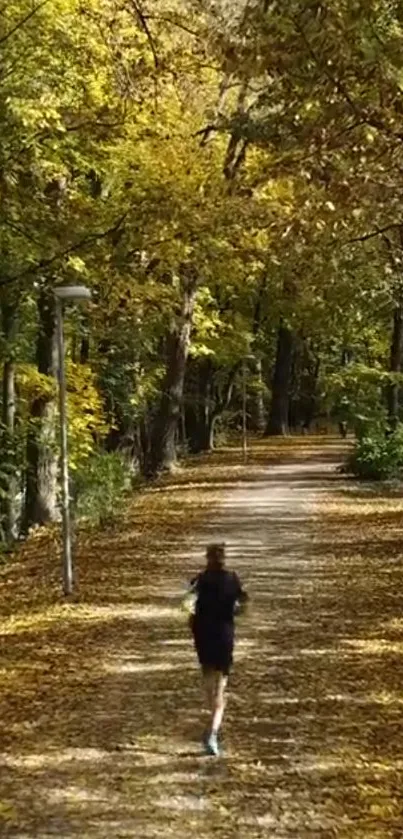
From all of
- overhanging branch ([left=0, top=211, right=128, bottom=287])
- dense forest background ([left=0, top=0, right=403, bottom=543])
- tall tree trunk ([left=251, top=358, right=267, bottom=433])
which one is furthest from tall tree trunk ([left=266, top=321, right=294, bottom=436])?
overhanging branch ([left=0, top=211, right=128, bottom=287])

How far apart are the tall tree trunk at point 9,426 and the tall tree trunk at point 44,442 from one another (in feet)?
1.19

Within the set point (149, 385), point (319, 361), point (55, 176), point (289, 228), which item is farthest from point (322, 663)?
point (319, 361)

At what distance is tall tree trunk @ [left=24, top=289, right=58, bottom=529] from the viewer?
22219mm

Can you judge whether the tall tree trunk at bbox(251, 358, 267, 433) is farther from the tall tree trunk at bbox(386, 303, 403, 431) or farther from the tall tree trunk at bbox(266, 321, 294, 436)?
the tall tree trunk at bbox(386, 303, 403, 431)

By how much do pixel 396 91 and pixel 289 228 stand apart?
81.7 inches

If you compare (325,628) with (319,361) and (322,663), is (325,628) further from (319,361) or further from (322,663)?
(319,361)

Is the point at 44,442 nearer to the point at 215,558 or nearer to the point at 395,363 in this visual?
the point at 395,363

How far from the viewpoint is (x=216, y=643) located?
29.0 feet

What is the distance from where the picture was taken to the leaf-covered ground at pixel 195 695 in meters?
7.78

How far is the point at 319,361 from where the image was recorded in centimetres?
5984

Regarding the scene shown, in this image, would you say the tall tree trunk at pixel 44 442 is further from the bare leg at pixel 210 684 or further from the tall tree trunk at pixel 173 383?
the bare leg at pixel 210 684

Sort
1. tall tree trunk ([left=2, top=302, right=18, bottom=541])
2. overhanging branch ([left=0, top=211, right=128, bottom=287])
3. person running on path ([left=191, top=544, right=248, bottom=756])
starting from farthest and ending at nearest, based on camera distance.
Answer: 1. tall tree trunk ([left=2, top=302, right=18, bottom=541])
2. overhanging branch ([left=0, top=211, right=128, bottom=287])
3. person running on path ([left=191, top=544, right=248, bottom=756])

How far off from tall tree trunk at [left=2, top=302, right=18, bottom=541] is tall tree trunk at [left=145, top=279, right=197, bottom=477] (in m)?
8.29

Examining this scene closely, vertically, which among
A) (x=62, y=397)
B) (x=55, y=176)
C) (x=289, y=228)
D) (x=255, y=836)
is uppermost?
(x=55, y=176)
